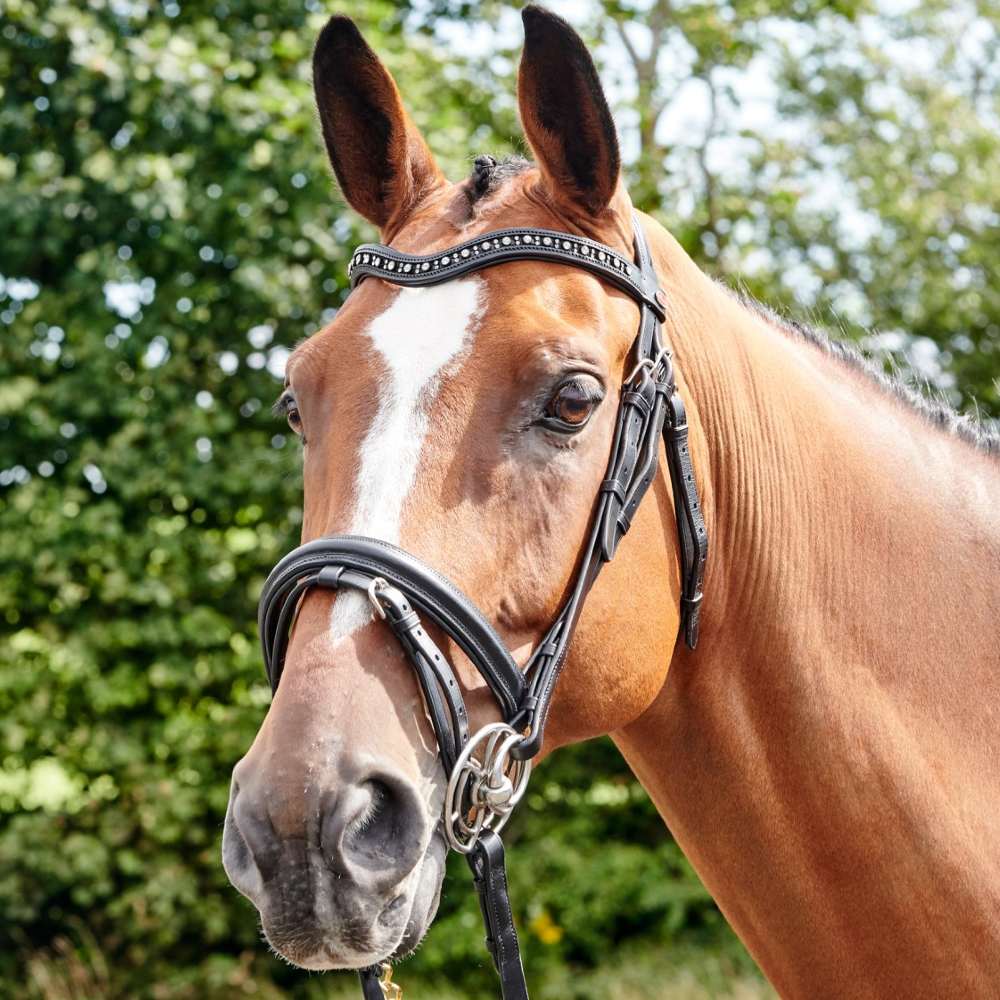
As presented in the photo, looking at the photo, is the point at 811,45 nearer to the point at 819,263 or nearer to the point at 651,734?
the point at 819,263

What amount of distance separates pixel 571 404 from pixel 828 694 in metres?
0.81

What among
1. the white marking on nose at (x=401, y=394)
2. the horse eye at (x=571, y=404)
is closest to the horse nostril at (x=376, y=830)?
the white marking on nose at (x=401, y=394)

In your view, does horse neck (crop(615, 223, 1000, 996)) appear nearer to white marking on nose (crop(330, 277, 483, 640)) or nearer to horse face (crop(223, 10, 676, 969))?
horse face (crop(223, 10, 676, 969))

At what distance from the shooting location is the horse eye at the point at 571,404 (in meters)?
1.99

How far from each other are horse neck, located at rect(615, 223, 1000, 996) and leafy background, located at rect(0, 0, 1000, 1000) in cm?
410

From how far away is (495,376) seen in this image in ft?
6.43

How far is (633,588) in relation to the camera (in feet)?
6.86

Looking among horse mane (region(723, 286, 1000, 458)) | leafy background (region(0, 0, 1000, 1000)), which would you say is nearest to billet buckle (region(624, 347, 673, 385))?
horse mane (region(723, 286, 1000, 458))

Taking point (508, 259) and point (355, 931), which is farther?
point (508, 259)

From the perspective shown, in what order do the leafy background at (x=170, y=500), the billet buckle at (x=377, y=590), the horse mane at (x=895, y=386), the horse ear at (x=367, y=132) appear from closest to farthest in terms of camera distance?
the billet buckle at (x=377, y=590) → the horse ear at (x=367, y=132) → the horse mane at (x=895, y=386) → the leafy background at (x=170, y=500)

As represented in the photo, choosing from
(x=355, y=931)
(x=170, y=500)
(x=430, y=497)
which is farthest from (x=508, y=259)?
(x=170, y=500)

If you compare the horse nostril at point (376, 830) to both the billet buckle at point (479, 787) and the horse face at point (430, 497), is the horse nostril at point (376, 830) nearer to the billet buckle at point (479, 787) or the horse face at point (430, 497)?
the horse face at point (430, 497)

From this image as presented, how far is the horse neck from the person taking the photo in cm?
217

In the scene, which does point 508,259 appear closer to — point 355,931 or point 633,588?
point 633,588
